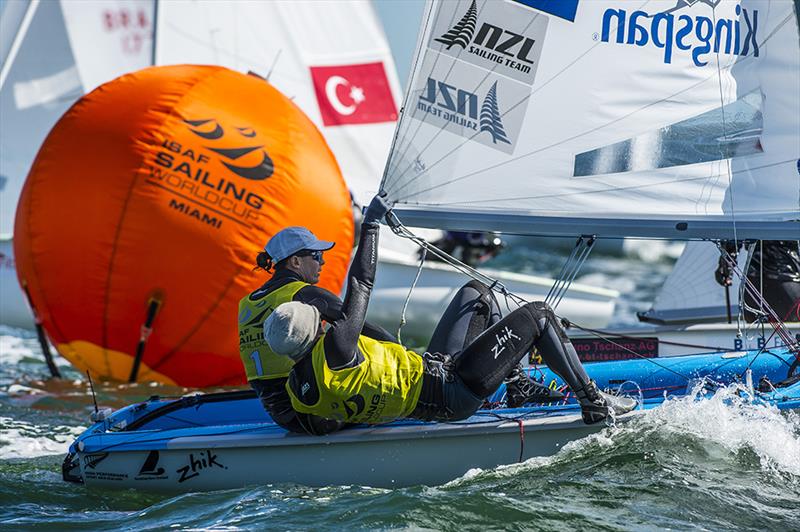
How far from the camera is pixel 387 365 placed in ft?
12.5

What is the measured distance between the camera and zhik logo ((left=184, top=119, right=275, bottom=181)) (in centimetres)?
545

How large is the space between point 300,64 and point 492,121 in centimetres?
427

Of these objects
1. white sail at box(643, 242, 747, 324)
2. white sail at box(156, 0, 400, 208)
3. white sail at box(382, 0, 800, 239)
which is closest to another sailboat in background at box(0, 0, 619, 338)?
white sail at box(156, 0, 400, 208)

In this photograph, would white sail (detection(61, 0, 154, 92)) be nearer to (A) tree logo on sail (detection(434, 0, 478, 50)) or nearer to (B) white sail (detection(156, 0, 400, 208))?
(B) white sail (detection(156, 0, 400, 208))

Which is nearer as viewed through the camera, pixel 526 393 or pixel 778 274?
pixel 526 393

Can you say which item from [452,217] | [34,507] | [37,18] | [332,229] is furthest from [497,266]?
[34,507]

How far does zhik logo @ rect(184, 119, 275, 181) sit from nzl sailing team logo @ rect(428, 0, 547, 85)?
1256mm

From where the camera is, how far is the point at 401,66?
9.54 meters

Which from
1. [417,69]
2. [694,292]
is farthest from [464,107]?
[694,292]

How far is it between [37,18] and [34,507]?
6076 millimetres

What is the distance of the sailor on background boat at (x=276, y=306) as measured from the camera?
390 centimetres

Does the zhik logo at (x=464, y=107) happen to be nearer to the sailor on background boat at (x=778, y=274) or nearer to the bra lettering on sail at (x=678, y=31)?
the bra lettering on sail at (x=678, y=31)

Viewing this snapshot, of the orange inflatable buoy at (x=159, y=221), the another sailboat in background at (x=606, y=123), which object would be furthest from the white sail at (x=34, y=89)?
the another sailboat in background at (x=606, y=123)

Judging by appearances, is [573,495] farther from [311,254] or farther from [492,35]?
[492,35]
